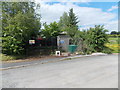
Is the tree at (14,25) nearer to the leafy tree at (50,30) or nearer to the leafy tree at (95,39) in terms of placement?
the leafy tree at (50,30)

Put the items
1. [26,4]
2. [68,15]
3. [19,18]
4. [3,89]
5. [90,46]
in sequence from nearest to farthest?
[3,89]
[19,18]
[26,4]
[90,46]
[68,15]

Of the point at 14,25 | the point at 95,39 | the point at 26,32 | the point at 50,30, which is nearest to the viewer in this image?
the point at 14,25

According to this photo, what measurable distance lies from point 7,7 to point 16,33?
109 inches

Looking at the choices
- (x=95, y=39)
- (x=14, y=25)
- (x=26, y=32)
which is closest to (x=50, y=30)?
(x=26, y=32)

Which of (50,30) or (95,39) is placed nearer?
(50,30)

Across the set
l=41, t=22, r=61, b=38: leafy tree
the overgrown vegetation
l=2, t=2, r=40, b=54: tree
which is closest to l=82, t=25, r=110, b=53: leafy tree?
the overgrown vegetation

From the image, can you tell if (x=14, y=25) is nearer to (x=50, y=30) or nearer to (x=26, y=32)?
(x=26, y=32)

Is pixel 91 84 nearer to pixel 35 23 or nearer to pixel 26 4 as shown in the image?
pixel 35 23

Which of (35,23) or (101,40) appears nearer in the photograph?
(35,23)

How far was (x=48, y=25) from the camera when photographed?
446 inches

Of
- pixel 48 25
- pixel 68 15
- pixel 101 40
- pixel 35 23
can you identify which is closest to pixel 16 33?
pixel 35 23

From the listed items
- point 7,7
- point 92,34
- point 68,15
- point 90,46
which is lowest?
point 90,46

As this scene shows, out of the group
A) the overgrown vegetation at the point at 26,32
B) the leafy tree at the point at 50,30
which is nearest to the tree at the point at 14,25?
the overgrown vegetation at the point at 26,32

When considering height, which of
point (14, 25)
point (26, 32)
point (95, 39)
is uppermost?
point (14, 25)
